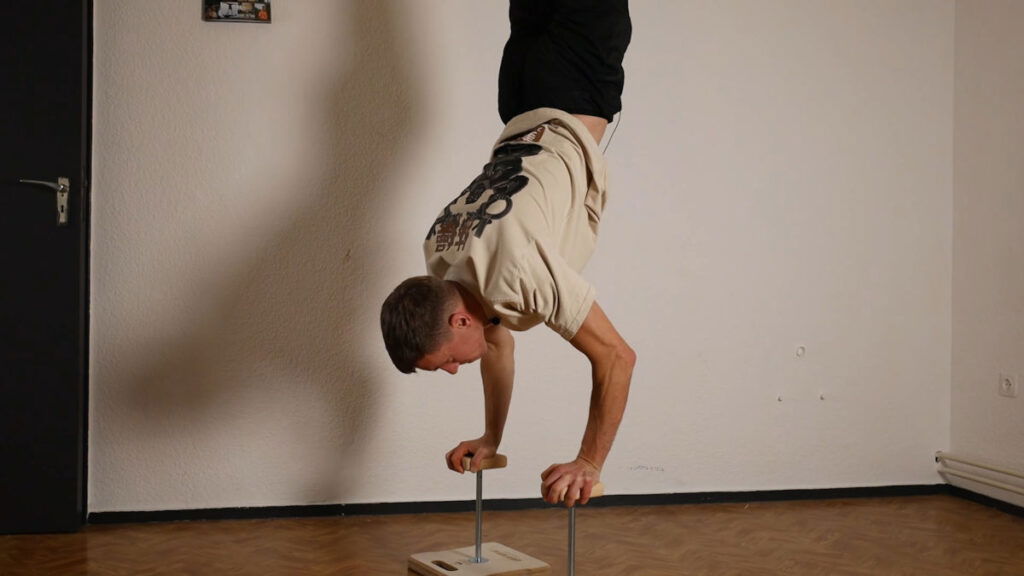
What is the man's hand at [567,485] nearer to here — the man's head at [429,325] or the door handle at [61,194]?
the man's head at [429,325]

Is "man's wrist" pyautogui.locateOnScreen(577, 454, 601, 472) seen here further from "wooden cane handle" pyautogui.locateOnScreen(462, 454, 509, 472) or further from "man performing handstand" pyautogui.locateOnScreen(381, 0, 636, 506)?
"wooden cane handle" pyautogui.locateOnScreen(462, 454, 509, 472)

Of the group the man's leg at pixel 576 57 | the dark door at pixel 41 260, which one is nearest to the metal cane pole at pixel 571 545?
the man's leg at pixel 576 57

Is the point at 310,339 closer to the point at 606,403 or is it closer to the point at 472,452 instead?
the point at 472,452

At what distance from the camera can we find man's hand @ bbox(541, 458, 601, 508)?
2211 mm

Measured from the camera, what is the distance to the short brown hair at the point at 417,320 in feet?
7.46

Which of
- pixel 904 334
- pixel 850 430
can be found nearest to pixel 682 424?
pixel 850 430

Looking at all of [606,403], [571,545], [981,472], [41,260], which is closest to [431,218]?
[41,260]

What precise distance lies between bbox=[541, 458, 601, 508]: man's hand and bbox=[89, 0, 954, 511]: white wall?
62.5 inches

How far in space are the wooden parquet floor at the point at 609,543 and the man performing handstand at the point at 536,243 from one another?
2.37 feet

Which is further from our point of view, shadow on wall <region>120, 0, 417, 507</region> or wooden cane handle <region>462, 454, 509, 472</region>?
shadow on wall <region>120, 0, 417, 507</region>

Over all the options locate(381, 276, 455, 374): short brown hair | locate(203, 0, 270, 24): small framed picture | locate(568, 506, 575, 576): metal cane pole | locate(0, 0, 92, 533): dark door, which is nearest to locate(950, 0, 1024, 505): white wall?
locate(568, 506, 575, 576): metal cane pole

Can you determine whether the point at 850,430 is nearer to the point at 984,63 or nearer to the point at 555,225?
the point at 984,63

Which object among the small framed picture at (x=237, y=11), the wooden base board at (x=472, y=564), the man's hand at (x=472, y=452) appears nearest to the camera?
the wooden base board at (x=472, y=564)

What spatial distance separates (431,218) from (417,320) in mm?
1566
